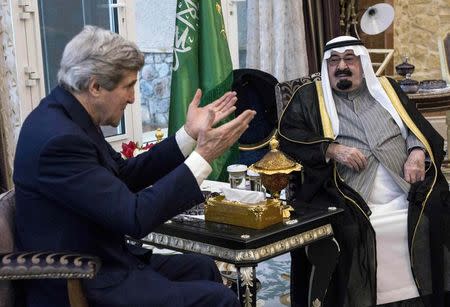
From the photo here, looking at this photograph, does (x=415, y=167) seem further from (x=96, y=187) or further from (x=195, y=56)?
(x=96, y=187)

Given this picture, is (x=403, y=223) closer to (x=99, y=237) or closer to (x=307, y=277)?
(x=307, y=277)

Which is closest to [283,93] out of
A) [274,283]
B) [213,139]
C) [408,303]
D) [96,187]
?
[274,283]

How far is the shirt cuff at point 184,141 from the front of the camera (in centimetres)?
233

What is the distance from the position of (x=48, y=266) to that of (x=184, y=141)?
70 centimetres

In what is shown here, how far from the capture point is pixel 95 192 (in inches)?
73.5

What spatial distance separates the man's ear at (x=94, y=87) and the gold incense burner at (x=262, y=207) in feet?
2.41

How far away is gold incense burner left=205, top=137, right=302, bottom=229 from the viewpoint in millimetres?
2447

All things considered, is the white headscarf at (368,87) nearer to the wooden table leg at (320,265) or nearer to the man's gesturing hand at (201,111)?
the wooden table leg at (320,265)

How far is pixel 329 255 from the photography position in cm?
279

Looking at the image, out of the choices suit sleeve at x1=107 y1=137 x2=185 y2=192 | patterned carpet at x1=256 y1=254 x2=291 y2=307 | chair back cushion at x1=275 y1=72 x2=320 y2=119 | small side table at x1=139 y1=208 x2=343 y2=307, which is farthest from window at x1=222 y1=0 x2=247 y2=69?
suit sleeve at x1=107 y1=137 x2=185 y2=192

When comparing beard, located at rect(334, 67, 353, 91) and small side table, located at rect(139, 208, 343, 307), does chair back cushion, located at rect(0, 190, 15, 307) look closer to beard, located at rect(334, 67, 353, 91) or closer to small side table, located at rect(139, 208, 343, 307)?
small side table, located at rect(139, 208, 343, 307)

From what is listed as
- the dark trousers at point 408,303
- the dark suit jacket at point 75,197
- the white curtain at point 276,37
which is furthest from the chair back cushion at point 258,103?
the dark suit jacket at point 75,197

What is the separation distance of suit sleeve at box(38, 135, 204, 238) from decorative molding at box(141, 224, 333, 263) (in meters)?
0.45

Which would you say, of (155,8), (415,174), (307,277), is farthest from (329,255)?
(155,8)
